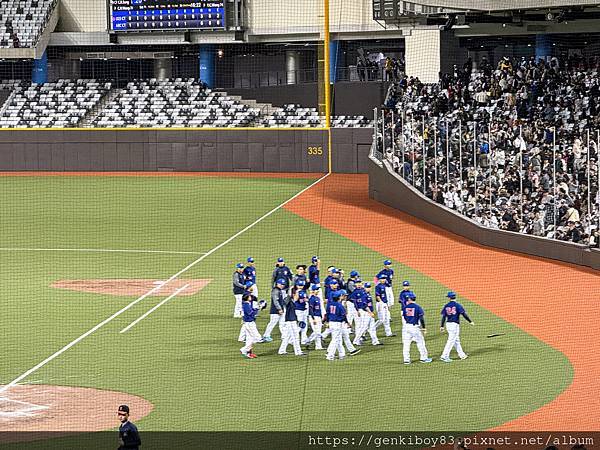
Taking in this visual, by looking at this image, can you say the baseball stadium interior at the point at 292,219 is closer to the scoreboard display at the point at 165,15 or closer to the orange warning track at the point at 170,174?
the scoreboard display at the point at 165,15

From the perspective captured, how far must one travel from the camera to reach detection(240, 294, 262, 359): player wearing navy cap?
1688cm

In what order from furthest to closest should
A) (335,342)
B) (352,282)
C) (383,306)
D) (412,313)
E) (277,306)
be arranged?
(383,306), (352,282), (277,306), (335,342), (412,313)

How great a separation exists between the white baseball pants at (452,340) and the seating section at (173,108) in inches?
1059

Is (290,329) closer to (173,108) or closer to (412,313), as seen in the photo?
(412,313)

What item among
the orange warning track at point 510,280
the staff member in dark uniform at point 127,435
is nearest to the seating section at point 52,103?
the orange warning track at point 510,280

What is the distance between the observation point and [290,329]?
56.2 ft

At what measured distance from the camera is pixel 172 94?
148 feet

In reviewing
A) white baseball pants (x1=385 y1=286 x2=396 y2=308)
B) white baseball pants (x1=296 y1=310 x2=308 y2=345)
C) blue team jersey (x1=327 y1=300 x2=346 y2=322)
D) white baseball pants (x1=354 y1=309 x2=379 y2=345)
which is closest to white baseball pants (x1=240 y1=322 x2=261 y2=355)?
white baseball pants (x1=296 y1=310 x2=308 y2=345)

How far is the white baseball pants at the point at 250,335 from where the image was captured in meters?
17.0

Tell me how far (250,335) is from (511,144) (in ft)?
46.5

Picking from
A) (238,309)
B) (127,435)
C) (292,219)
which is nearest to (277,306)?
(238,309)

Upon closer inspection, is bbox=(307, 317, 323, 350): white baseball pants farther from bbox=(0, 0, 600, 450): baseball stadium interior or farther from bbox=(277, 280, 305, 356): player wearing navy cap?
bbox=(277, 280, 305, 356): player wearing navy cap

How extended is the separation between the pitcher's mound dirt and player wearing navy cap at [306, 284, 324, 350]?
→ 17.5 feet

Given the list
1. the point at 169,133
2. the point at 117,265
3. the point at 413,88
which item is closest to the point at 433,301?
the point at 117,265
